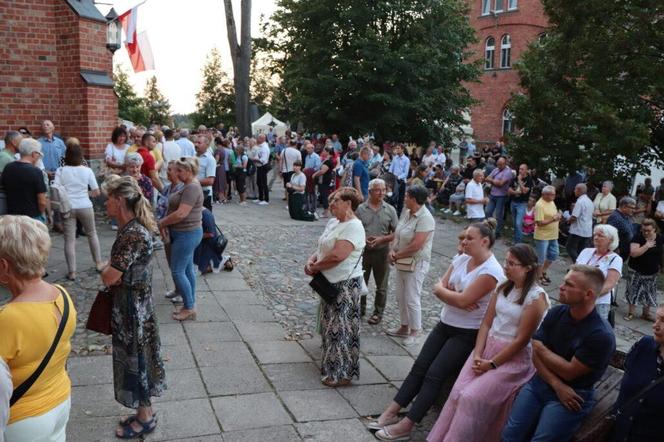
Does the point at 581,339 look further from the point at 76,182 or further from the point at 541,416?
the point at 76,182

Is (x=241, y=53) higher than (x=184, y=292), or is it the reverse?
(x=241, y=53)

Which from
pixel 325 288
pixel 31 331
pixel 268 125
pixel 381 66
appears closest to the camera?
pixel 31 331

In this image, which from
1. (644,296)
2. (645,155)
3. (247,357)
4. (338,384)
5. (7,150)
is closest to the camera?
(338,384)

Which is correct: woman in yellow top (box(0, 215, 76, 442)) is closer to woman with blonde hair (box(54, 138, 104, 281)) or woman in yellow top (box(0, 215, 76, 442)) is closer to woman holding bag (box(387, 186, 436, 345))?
woman holding bag (box(387, 186, 436, 345))

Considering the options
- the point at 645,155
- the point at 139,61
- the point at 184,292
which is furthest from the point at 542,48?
the point at 184,292

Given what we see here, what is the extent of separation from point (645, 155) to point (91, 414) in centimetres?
1294

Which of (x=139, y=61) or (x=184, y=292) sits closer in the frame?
(x=184, y=292)

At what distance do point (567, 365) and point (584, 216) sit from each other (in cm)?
737

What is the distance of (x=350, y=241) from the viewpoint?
16.4 feet

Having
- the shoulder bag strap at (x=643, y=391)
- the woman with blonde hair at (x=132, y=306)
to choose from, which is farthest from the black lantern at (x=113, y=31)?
the shoulder bag strap at (x=643, y=391)

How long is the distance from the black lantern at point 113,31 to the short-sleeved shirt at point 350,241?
9453mm

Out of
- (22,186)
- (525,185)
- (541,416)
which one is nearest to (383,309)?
(541,416)

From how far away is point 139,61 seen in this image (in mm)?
15852

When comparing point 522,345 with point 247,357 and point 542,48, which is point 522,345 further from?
point 542,48
